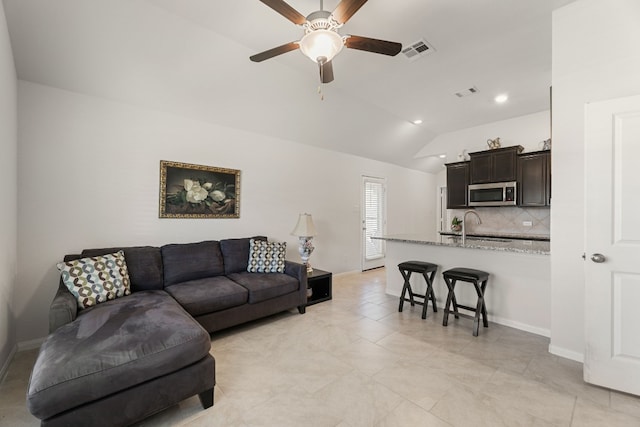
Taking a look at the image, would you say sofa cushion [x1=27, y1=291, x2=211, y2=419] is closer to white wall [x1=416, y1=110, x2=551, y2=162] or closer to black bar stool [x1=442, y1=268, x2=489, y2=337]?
black bar stool [x1=442, y1=268, x2=489, y2=337]

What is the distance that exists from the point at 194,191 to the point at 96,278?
151 centimetres

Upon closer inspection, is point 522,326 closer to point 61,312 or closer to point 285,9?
point 285,9

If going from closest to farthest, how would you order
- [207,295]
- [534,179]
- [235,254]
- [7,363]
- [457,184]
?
[7,363] < [207,295] < [235,254] < [534,179] < [457,184]

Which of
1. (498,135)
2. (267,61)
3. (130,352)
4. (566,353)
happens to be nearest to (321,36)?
(267,61)

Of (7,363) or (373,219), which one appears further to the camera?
(373,219)

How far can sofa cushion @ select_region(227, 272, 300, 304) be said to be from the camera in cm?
304

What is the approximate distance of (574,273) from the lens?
7.68ft

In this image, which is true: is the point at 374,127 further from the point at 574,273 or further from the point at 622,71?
the point at 574,273

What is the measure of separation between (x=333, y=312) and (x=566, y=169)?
2.91 metres

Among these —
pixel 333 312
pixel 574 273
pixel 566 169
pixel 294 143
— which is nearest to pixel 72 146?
pixel 294 143

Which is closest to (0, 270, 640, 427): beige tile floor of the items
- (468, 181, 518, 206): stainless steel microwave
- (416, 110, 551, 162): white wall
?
(468, 181, 518, 206): stainless steel microwave

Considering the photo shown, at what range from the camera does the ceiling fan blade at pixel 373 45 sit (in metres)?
1.90

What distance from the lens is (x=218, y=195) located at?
3.80 m

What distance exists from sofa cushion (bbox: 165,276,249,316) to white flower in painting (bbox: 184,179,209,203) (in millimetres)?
1119
